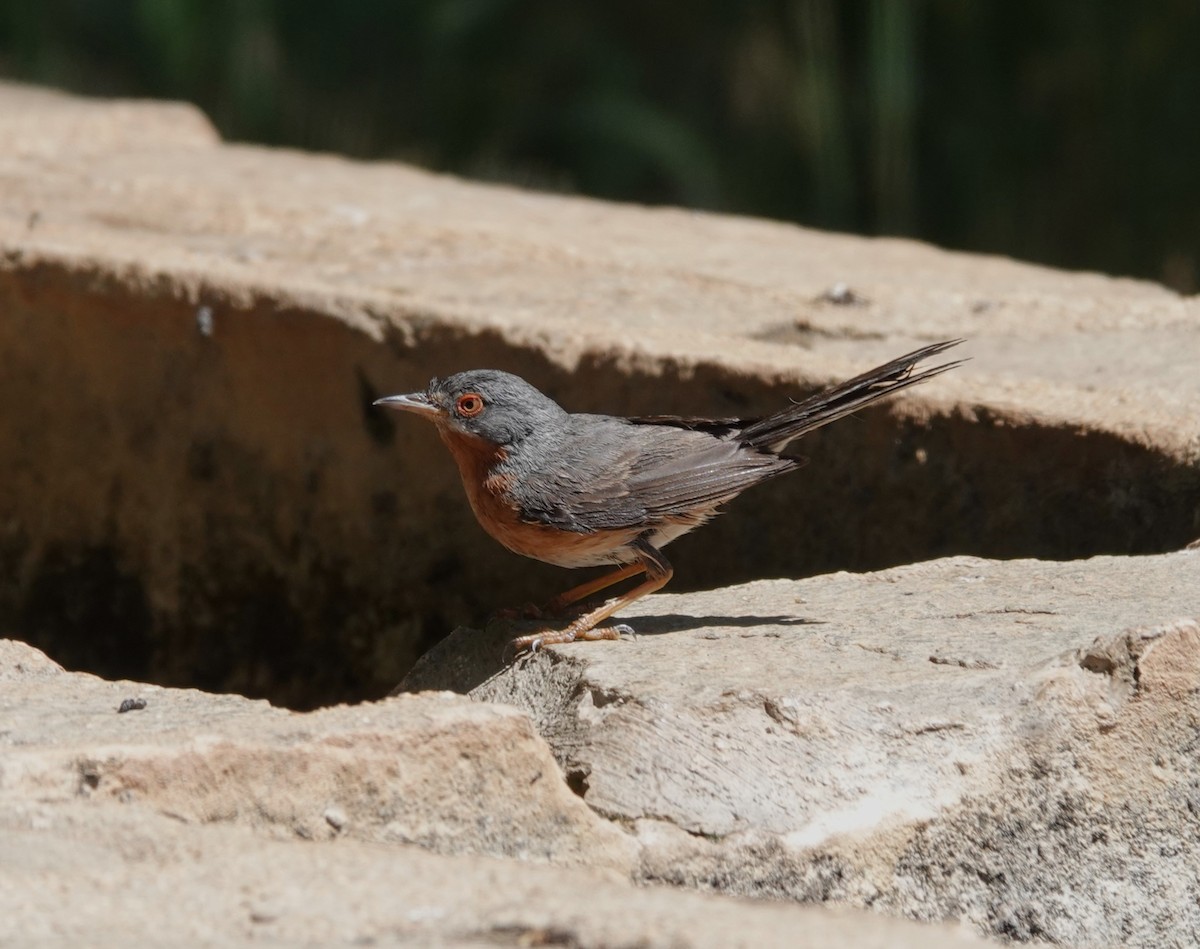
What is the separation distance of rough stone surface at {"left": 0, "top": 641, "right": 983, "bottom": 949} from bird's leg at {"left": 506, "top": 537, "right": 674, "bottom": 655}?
2.82ft

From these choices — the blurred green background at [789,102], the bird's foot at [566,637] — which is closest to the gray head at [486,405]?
the bird's foot at [566,637]

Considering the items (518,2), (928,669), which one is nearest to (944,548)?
(928,669)

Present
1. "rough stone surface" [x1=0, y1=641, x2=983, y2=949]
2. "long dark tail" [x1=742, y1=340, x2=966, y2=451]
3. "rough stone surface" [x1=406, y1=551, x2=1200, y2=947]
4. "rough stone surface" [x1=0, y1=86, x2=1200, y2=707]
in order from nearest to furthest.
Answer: "rough stone surface" [x1=0, y1=641, x2=983, y2=949] → "rough stone surface" [x1=406, y1=551, x2=1200, y2=947] → "long dark tail" [x1=742, y1=340, x2=966, y2=451] → "rough stone surface" [x1=0, y1=86, x2=1200, y2=707]

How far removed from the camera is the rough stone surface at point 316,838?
8.27 ft

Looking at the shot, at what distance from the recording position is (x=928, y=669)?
3.65 metres

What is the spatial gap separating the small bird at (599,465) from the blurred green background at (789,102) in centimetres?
525

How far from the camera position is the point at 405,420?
5660mm

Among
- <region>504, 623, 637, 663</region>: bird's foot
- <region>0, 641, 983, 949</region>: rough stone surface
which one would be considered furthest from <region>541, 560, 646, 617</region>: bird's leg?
<region>0, 641, 983, 949</region>: rough stone surface

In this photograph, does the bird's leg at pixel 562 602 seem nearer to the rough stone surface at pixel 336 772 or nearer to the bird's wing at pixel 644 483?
the bird's wing at pixel 644 483

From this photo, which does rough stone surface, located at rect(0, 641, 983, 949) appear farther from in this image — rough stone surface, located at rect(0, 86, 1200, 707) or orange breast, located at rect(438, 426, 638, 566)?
rough stone surface, located at rect(0, 86, 1200, 707)

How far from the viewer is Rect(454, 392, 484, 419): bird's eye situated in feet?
14.6

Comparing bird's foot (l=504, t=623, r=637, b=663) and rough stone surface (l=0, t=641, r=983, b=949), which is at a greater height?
bird's foot (l=504, t=623, r=637, b=663)

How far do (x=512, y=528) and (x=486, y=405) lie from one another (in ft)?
1.14

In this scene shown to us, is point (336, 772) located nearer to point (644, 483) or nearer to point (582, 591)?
point (644, 483)
